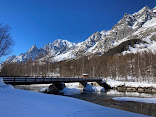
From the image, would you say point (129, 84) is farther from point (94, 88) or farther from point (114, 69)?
point (114, 69)

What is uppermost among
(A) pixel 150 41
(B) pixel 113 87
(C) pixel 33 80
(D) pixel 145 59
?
(A) pixel 150 41

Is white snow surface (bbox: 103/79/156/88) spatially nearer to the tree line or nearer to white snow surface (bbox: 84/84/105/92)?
white snow surface (bbox: 84/84/105/92)

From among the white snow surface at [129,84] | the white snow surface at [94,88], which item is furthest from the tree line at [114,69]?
the white snow surface at [94,88]

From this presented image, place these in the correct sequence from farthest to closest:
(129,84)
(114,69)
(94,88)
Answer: (114,69), (129,84), (94,88)

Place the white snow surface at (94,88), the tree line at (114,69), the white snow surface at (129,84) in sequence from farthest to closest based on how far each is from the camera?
the tree line at (114,69) → the white snow surface at (129,84) → the white snow surface at (94,88)

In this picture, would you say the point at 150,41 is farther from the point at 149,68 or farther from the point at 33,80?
the point at 33,80

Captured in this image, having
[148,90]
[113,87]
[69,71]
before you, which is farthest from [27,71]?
[148,90]

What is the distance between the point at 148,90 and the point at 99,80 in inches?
666

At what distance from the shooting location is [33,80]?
88.9 feet

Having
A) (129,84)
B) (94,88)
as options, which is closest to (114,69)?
(129,84)

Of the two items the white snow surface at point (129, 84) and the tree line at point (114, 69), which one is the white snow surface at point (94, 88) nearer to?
the white snow surface at point (129, 84)

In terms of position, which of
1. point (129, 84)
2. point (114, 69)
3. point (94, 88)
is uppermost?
point (114, 69)

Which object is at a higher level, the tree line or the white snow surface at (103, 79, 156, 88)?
the tree line

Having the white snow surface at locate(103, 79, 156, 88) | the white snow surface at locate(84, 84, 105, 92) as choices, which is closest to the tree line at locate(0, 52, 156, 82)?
the white snow surface at locate(103, 79, 156, 88)
